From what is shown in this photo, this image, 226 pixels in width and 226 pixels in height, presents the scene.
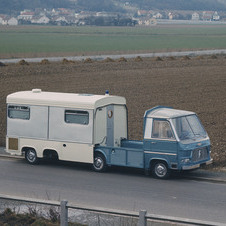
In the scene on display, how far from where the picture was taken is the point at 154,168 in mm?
18109

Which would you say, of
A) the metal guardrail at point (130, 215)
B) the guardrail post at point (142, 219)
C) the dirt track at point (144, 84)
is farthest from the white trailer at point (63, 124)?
the guardrail post at point (142, 219)

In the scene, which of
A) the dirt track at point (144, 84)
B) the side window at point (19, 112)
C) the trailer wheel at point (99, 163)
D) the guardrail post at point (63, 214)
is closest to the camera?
the guardrail post at point (63, 214)

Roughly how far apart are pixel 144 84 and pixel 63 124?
2191cm

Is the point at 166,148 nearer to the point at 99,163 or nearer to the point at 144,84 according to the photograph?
the point at 99,163

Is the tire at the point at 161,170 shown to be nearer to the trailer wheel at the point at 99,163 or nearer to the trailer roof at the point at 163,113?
the trailer roof at the point at 163,113

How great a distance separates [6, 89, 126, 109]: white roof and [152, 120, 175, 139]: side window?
201 centimetres

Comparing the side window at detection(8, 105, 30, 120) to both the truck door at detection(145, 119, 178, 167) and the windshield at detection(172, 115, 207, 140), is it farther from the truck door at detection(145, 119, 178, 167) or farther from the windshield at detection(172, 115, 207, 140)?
the windshield at detection(172, 115, 207, 140)

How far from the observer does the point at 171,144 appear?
17.7 metres

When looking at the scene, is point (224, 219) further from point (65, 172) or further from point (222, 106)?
point (222, 106)

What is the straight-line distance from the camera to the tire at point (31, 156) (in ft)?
66.3

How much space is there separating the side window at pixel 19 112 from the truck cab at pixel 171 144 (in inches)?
172

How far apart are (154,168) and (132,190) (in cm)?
176

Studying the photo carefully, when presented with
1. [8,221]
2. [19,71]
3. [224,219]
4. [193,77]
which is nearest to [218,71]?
[193,77]

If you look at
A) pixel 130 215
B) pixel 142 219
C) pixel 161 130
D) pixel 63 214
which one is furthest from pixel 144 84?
pixel 142 219
